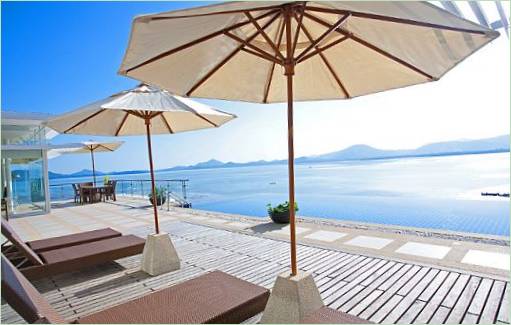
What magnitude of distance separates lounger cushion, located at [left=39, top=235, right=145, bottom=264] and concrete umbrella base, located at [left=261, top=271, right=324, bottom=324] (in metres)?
2.59

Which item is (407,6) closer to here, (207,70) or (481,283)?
(207,70)

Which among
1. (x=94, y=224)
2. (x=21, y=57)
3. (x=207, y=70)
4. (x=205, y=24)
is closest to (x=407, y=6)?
(x=205, y=24)

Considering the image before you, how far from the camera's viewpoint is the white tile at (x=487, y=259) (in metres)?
3.62

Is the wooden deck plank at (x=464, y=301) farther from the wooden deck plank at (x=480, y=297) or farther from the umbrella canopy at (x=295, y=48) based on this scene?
Answer: the umbrella canopy at (x=295, y=48)

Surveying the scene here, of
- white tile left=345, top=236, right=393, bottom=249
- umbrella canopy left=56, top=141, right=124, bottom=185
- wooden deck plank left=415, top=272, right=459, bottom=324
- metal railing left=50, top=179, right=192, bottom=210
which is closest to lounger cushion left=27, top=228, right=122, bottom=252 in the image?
white tile left=345, top=236, right=393, bottom=249

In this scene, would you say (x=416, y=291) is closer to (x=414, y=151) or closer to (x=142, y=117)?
(x=142, y=117)

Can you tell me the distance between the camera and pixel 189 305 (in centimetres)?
237

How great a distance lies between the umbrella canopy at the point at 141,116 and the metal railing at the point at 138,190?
7.14m

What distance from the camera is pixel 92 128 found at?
15.6 ft

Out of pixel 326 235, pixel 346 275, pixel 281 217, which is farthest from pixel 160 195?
pixel 346 275

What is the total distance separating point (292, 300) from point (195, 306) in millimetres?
764

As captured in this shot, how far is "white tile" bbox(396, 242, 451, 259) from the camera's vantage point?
13.6ft

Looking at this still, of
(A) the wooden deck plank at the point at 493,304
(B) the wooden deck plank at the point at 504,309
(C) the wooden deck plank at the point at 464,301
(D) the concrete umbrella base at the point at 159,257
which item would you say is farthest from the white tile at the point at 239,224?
(B) the wooden deck plank at the point at 504,309

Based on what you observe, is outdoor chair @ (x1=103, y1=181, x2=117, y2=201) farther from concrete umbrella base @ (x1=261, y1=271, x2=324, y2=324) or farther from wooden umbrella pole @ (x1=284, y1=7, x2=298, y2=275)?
wooden umbrella pole @ (x1=284, y1=7, x2=298, y2=275)
